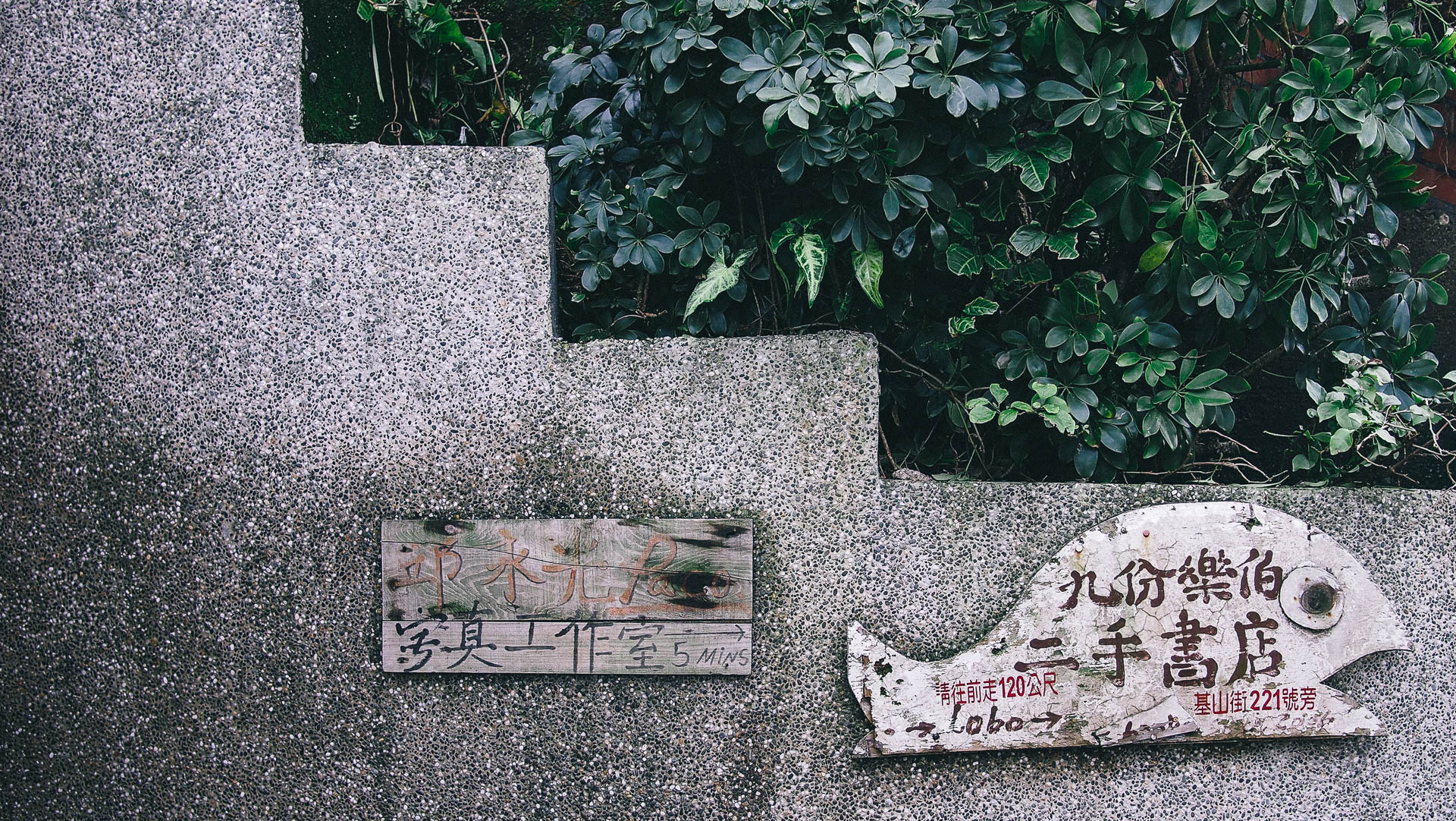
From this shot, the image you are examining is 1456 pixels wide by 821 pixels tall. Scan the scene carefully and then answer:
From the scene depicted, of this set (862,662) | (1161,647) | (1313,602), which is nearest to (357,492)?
(862,662)

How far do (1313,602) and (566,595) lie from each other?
155cm

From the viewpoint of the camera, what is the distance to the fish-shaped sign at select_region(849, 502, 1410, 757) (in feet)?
5.65

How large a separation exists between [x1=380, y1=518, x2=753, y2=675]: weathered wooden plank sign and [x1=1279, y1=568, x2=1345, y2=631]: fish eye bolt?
3.70ft

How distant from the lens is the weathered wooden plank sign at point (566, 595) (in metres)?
1.72

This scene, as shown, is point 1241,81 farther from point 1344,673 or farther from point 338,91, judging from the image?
point 338,91

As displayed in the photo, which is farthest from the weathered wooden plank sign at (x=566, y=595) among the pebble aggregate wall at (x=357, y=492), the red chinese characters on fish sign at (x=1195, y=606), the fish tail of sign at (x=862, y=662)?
the red chinese characters on fish sign at (x=1195, y=606)

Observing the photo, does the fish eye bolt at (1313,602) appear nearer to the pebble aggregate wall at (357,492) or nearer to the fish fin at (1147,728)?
the fish fin at (1147,728)

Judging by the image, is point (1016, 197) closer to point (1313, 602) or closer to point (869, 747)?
point (1313, 602)

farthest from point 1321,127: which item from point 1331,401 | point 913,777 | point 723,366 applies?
point 913,777

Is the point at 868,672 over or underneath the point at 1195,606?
underneath

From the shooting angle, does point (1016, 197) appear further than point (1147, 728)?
Yes

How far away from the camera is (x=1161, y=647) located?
174 centimetres

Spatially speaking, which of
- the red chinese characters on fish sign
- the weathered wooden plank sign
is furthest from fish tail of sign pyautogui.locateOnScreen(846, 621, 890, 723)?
the red chinese characters on fish sign

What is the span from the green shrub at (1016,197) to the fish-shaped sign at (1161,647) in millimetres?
210
